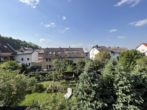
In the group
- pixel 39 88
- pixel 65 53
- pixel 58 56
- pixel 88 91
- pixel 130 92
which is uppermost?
pixel 65 53

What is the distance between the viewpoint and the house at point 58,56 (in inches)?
954

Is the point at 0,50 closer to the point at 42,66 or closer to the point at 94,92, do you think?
the point at 42,66

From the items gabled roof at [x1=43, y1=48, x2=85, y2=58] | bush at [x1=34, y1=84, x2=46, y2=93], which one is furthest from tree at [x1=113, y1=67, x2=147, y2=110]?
gabled roof at [x1=43, y1=48, x2=85, y2=58]

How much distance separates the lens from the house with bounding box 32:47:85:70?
79.5ft

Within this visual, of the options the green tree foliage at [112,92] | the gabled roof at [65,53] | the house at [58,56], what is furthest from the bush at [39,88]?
the gabled roof at [65,53]

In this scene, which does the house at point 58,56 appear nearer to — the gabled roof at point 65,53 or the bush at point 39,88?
the gabled roof at point 65,53

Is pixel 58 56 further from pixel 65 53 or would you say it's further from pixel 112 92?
pixel 112 92

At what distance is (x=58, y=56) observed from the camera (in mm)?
25125

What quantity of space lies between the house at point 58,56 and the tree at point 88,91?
18624 millimetres

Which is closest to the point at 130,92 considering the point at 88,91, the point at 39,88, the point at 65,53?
the point at 88,91

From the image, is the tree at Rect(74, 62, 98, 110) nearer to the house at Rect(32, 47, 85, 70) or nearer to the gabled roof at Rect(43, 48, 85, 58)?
the house at Rect(32, 47, 85, 70)

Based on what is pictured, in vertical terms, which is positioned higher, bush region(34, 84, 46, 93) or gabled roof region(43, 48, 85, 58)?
gabled roof region(43, 48, 85, 58)

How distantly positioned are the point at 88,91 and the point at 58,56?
19.8 meters

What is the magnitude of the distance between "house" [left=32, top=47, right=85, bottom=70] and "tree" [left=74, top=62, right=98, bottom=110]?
1862 centimetres
